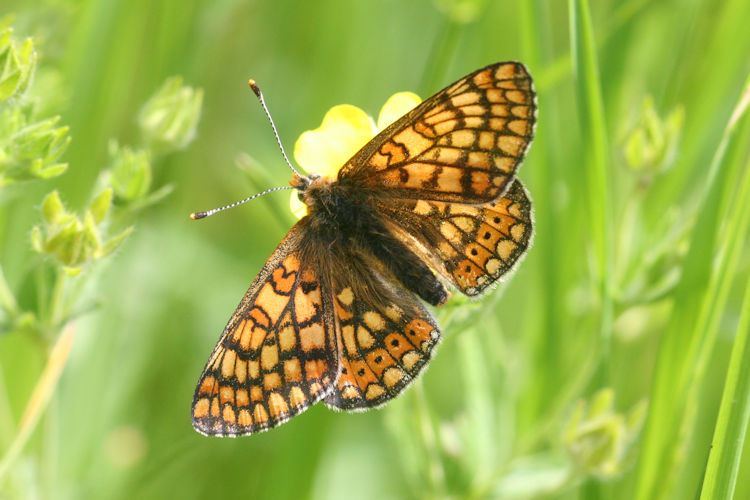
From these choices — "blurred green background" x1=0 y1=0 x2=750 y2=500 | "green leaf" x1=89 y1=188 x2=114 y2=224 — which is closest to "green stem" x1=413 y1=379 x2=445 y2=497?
"blurred green background" x1=0 y1=0 x2=750 y2=500

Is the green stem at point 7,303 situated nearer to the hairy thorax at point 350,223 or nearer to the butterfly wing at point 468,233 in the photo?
the hairy thorax at point 350,223

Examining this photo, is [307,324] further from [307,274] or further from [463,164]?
[463,164]

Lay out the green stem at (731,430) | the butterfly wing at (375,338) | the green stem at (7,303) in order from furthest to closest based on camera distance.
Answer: the green stem at (7,303)
the butterfly wing at (375,338)
the green stem at (731,430)

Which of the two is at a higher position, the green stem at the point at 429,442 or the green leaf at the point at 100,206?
the green leaf at the point at 100,206

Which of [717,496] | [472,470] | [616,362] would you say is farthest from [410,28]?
[717,496]

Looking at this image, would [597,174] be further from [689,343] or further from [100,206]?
[100,206]

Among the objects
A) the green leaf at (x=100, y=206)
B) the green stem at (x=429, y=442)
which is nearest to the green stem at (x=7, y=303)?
the green leaf at (x=100, y=206)
